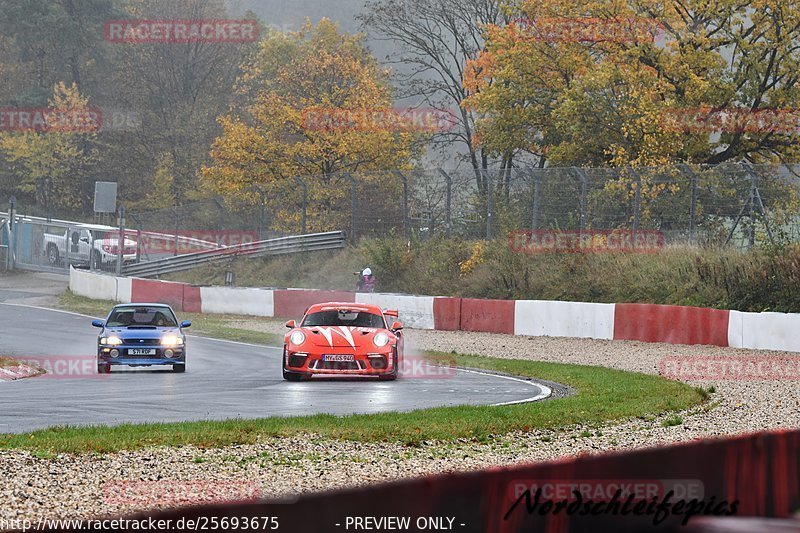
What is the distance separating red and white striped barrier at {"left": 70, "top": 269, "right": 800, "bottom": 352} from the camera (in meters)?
23.9

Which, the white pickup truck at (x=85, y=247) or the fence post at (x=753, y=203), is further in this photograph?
the white pickup truck at (x=85, y=247)

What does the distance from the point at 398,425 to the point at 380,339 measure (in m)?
6.33

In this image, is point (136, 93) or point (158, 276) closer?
point (158, 276)

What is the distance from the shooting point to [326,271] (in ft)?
140

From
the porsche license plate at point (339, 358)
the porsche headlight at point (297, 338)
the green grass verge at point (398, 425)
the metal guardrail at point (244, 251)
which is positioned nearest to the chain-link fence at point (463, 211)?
the metal guardrail at point (244, 251)

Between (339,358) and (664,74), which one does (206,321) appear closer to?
(339,358)

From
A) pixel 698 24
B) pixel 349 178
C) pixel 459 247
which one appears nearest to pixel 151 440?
pixel 459 247

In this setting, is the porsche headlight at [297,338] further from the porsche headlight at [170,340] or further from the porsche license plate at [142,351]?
the porsche license plate at [142,351]

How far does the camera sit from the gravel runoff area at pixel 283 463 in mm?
7551

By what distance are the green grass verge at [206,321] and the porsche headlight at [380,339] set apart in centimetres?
895

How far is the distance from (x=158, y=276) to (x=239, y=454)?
38372 millimetres

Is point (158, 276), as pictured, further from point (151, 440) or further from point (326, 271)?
point (151, 440)

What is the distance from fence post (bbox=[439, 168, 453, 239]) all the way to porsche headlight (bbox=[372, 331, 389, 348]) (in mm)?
18882

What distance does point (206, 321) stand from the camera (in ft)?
111
